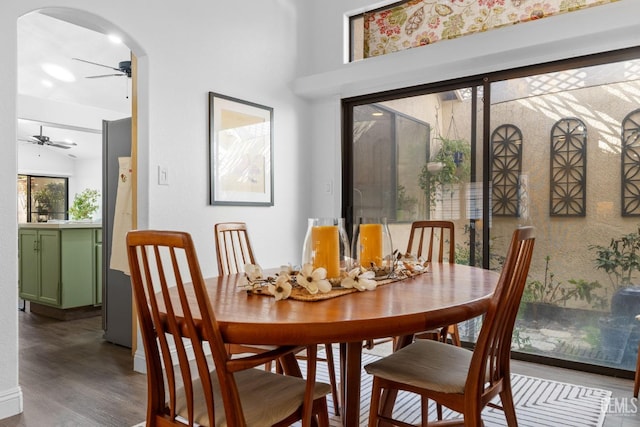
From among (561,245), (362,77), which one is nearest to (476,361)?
(561,245)

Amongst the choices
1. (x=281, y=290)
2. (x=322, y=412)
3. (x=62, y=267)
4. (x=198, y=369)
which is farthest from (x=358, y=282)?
(x=62, y=267)

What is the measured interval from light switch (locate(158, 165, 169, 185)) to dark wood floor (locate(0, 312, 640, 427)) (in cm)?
121

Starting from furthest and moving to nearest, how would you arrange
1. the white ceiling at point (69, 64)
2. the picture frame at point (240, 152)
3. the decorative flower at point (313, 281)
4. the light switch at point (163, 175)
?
the white ceiling at point (69, 64)
the picture frame at point (240, 152)
the light switch at point (163, 175)
the decorative flower at point (313, 281)

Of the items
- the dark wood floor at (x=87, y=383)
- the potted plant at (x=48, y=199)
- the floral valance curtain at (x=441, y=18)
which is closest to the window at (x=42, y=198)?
the potted plant at (x=48, y=199)

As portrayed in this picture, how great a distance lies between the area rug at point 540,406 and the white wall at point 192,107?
1.45 m

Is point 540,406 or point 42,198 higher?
point 42,198

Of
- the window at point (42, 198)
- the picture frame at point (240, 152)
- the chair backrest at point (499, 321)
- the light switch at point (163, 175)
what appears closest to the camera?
the chair backrest at point (499, 321)

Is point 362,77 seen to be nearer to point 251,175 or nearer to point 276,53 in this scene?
point 276,53

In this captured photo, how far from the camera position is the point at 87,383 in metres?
2.66

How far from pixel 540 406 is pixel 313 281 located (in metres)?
1.66

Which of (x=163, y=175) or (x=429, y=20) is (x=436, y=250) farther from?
(x=163, y=175)

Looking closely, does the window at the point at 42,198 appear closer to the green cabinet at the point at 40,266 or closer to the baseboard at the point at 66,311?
the green cabinet at the point at 40,266

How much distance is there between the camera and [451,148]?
3545 mm

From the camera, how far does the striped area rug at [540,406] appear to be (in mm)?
2189
